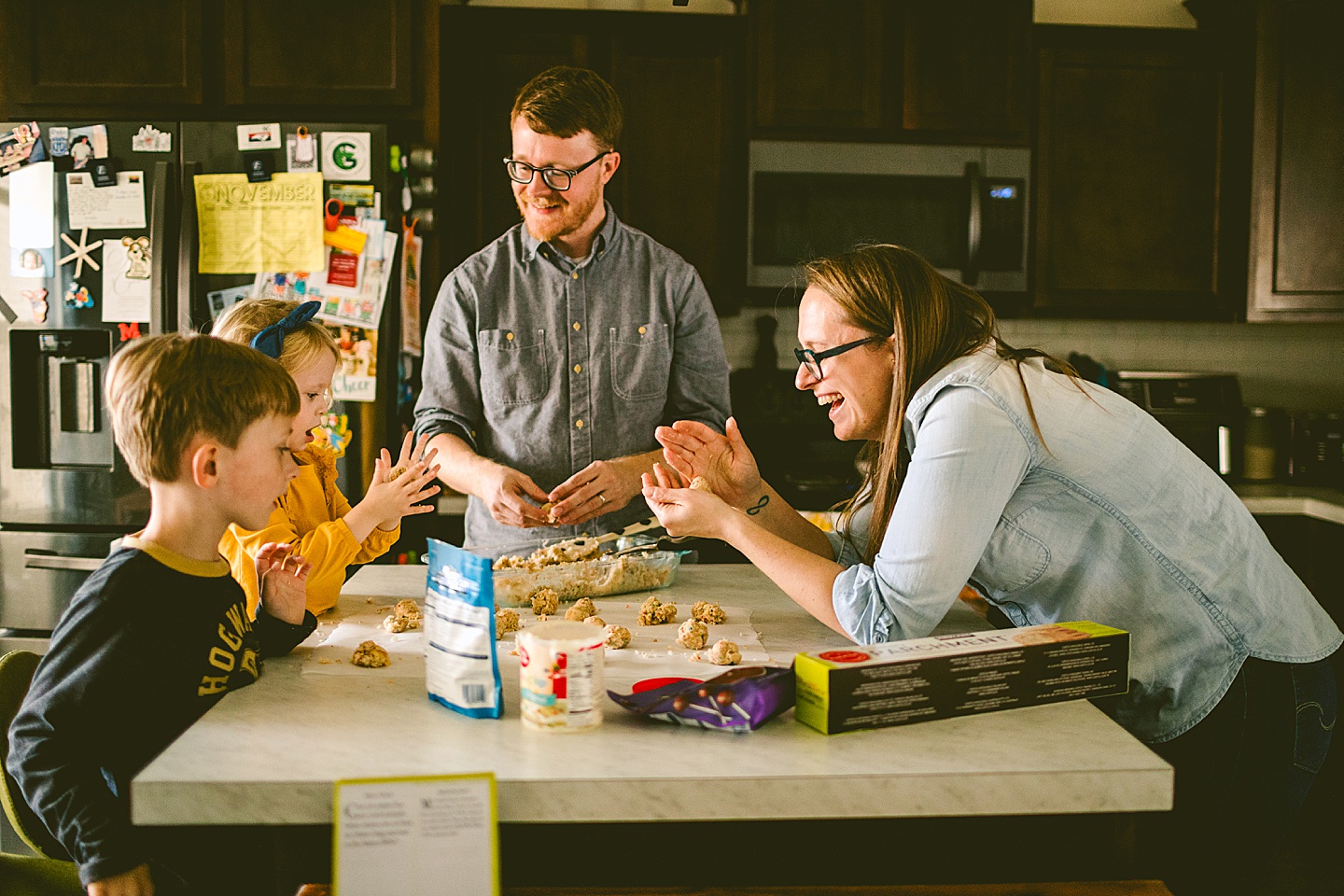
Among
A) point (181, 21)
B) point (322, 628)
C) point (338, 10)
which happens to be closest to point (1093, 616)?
point (322, 628)

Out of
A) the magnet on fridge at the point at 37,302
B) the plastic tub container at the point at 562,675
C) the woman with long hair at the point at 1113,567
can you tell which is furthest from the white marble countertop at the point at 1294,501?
the magnet on fridge at the point at 37,302

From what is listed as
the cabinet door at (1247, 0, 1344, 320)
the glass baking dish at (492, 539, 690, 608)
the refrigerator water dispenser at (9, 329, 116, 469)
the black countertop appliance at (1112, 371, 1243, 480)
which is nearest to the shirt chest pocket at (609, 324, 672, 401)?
the glass baking dish at (492, 539, 690, 608)

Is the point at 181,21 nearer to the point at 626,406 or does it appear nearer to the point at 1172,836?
the point at 626,406

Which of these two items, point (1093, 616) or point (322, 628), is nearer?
point (1093, 616)

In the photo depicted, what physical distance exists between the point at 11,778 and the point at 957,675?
1091 mm

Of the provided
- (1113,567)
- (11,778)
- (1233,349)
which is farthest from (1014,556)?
(1233,349)

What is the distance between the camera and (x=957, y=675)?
1.10m

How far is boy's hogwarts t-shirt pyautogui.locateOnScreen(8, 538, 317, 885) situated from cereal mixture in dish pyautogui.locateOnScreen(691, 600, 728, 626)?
598 mm

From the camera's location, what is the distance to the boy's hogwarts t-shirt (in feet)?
3.47

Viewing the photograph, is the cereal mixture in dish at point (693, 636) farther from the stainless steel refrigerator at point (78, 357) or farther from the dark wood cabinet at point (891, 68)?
the dark wood cabinet at point (891, 68)

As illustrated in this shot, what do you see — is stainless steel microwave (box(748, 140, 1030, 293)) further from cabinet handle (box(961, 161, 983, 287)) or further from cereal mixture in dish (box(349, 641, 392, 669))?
cereal mixture in dish (box(349, 641, 392, 669))

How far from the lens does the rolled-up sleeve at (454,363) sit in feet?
7.46

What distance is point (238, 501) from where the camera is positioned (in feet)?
4.00

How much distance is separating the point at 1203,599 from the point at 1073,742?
385 millimetres
